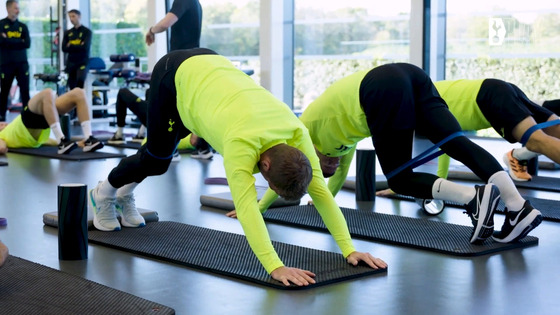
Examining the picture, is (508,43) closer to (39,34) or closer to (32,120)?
(32,120)

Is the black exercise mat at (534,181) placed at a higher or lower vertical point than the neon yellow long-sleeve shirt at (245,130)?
lower

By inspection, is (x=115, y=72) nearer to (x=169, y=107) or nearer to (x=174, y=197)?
(x=174, y=197)

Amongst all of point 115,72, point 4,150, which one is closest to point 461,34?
point 115,72

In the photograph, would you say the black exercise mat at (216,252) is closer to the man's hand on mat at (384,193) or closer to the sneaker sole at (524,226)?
the sneaker sole at (524,226)

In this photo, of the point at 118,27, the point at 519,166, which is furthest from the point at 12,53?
the point at 519,166

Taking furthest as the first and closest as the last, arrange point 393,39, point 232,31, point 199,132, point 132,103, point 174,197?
point 232,31 < point 393,39 < point 132,103 < point 174,197 < point 199,132

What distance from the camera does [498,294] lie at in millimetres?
2725

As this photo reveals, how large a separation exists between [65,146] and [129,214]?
349 centimetres

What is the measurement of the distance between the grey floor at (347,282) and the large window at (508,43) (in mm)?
4832

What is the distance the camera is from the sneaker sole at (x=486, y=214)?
327 centimetres

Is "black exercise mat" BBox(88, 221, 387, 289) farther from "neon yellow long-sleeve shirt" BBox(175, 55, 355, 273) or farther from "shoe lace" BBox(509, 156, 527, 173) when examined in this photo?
"shoe lace" BBox(509, 156, 527, 173)

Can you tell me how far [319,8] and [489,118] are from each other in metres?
7.15

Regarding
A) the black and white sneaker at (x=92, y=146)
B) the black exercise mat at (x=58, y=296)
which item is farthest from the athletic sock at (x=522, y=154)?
the black and white sneaker at (x=92, y=146)

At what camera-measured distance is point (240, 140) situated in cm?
266
